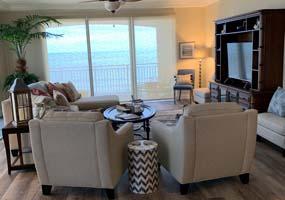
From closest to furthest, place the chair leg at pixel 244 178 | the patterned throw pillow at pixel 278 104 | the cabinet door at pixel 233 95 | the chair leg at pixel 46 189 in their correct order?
the chair leg at pixel 46 189, the chair leg at pixel 244 178, the patterned throw pillow at pixel 278 104, the cabinet door at pixel 233 95

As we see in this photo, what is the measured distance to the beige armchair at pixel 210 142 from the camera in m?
2.88

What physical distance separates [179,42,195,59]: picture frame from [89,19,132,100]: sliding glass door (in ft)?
4.58

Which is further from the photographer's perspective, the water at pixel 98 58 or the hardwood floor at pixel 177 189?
the water at pixel 98 58

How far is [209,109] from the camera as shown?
2914 mm

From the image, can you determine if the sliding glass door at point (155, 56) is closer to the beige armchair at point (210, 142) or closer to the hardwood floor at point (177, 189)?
the hardwood floor at point (177, 189)

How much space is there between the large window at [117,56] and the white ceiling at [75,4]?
0.35m

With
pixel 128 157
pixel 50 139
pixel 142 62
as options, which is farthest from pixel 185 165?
pixel 142 62

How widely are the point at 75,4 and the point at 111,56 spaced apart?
1571 millimetres

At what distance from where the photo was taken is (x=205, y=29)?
8195 millimetres

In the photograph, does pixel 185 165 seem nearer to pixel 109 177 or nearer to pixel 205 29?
pixel 109 177

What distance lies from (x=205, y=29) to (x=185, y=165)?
19.4 feet

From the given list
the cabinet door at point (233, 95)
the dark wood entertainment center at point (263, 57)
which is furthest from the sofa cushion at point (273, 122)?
the cabinet door at point (233, 95)

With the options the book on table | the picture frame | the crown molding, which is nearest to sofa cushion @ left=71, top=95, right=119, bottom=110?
the book on table

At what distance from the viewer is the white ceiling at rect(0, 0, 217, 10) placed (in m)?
7.11
